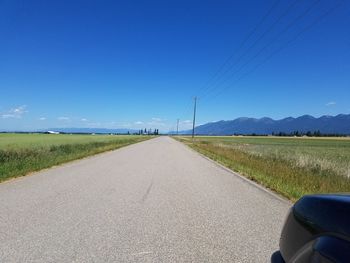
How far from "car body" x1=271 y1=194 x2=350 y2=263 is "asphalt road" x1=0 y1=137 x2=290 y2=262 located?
1948 mm

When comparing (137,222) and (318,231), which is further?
(137,222)

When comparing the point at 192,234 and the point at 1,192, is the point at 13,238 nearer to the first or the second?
the point at 192,234

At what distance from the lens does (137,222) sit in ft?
22.1

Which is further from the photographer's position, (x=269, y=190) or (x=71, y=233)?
(x=269, y=190)

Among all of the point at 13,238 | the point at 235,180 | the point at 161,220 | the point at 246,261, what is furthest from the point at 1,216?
the point at 235,180

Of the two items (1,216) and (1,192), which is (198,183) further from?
(1,216)

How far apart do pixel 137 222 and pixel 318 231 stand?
15.2 feet

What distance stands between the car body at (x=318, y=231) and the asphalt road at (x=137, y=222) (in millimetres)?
1948

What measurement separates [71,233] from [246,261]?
270cm

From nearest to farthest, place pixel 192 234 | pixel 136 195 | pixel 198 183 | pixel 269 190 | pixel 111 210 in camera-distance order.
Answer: pixel 192 234 < pixel 111 210 < pixel 136 195 < pixel 269 190 < pixel 198 183

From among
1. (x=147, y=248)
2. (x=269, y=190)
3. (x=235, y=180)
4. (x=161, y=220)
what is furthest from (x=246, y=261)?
(x=235, y=180)

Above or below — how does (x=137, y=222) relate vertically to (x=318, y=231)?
below

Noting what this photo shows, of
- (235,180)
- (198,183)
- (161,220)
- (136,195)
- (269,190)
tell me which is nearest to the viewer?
(161,220)

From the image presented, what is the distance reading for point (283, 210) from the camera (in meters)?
8.13
